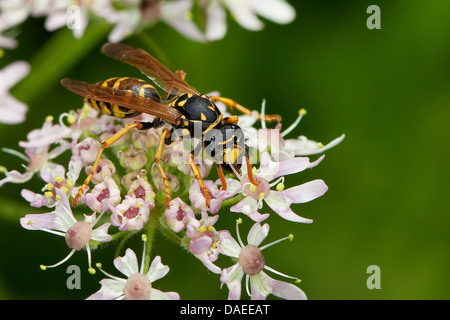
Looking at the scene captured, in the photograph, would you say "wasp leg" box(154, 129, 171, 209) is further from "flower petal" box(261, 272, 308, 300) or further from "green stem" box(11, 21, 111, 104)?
"green stem" box(11, 21, 111, 104)

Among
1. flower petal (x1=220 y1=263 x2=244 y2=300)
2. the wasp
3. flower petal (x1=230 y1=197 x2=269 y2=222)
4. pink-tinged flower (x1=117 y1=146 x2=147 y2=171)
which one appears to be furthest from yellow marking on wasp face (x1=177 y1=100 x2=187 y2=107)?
flower petal (x1=220 y1=263 x2=244 y2=300)

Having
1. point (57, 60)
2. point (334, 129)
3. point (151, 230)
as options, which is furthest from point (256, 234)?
point (57, 60)

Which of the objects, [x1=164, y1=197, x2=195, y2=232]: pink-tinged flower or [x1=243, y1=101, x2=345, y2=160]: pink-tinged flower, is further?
[x1=243, y1=101, x2=345, y2=160]: pink-tinged flower

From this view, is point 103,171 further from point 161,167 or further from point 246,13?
point 246,13

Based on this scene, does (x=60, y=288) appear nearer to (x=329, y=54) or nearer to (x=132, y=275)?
(x=132, y=275)

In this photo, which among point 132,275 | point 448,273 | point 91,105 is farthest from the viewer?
point 448,273
